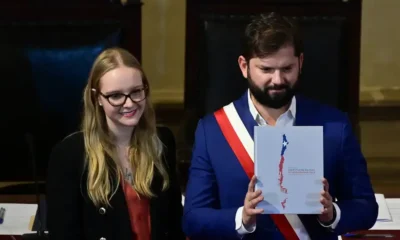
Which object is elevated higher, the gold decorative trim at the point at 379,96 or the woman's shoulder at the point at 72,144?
the gold decorative trim at the point at 379,96

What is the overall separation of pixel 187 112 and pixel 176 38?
24.4 inches

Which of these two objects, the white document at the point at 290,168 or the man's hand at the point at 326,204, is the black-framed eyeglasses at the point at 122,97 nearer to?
the white document at the point at 290,168

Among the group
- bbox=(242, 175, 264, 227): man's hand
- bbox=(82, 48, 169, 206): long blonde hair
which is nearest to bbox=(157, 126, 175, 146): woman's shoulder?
bbox=(82, 48, 169, 206): long blonde hair

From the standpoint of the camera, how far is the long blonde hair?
1.77m

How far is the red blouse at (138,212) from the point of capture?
180 cm

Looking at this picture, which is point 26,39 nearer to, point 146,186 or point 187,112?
point 187,112

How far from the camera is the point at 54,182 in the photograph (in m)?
1.79

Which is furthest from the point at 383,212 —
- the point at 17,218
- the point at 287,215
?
the point at 17,218

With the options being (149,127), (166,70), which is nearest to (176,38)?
(166,70)

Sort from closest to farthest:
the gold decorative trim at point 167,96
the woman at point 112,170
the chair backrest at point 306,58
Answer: the woman at point 112,170
the chair backrest at point 306,58
the gold decorative trim at point 167,96

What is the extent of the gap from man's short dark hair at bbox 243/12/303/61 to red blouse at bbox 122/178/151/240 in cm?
40

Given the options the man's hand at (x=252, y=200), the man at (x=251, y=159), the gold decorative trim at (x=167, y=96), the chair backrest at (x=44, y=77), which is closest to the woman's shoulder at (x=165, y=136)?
the man at (x=251, y=159)

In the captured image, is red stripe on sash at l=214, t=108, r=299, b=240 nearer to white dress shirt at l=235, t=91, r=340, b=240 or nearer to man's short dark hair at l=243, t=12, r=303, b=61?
white dress shirt at l=235, t=91, r=340, b=240

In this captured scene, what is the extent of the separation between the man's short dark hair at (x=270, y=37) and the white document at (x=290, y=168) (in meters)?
0.17
